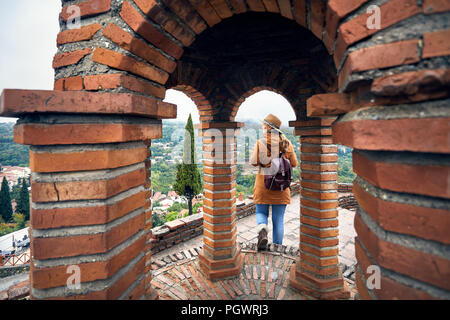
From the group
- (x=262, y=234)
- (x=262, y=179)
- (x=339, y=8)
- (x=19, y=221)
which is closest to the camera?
(x=339, y=8)

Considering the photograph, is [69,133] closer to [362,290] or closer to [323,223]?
[362,290]

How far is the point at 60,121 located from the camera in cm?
104

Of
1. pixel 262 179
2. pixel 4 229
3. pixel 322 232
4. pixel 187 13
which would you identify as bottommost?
pixel 4 229

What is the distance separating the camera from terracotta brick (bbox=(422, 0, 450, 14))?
68cm

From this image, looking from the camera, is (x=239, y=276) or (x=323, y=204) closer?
(x=323, y=204)

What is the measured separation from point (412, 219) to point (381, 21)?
71 centimetres

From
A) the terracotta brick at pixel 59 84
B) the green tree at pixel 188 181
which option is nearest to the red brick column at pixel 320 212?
the terracotta brick at pixel 59 84

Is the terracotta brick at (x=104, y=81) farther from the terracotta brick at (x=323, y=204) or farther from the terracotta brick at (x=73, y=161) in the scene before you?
the terracotta brick at (x=323, y=204)

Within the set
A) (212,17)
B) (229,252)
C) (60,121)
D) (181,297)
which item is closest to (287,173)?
(229,252)

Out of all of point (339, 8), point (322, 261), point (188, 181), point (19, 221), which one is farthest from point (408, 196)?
point (19, 221)

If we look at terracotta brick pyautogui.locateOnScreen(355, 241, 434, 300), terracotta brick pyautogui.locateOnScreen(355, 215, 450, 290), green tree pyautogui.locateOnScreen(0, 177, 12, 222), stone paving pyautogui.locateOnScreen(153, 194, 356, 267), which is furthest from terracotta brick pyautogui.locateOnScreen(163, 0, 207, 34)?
green tree pyautogui.locateOnScreen(0, 177, 12, 222)

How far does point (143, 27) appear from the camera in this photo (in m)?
1.11

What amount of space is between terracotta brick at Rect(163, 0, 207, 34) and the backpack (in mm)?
2392

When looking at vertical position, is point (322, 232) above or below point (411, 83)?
below
